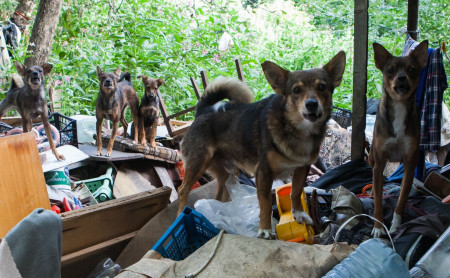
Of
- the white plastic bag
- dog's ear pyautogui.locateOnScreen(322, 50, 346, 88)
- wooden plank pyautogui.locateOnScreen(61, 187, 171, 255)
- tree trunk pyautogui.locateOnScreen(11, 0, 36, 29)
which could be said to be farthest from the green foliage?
dog's ear pyautogui.locateOnScreen(322, 50, 346, 88)

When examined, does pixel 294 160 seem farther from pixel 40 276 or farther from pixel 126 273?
pixel 40 276

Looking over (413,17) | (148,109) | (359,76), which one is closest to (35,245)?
(359,76)

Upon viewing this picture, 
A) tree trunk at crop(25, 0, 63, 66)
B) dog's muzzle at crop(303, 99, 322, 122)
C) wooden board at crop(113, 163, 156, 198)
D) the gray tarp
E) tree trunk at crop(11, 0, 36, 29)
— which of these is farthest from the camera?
tree trunk at crop(11, 0, 36, 29)

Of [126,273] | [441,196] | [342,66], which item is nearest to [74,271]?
[126,273]

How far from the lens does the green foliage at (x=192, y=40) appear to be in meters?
6.73

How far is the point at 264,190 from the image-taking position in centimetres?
281

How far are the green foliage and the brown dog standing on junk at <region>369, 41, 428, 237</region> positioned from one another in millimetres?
3936

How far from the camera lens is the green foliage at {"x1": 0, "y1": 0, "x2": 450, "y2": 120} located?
673 cm

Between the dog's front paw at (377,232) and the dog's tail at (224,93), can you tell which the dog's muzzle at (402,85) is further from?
the dog's tail at (224,93)

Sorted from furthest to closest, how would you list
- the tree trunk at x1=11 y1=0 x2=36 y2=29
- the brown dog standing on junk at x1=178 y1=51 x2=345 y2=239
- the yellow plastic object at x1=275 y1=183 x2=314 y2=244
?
the tree trunk at x1=11 y1=0 x2=36 y2=29 < the yellow plastic object at x1=275 y1=183 x2=314 y2=244 < the brown dog standing on junk at x1=178 y1=51 x2=345 y2=239

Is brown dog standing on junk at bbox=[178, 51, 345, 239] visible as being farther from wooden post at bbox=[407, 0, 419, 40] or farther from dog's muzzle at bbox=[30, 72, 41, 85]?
wooden post at bbox=[407, 0, 419, 40]

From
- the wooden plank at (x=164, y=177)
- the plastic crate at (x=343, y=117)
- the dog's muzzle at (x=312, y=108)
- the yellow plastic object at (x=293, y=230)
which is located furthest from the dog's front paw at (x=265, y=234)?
the plastic crate at (x=343, y=117)

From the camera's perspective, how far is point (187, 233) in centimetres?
273

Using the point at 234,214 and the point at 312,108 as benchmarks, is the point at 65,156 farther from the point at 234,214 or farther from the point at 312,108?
the point at 312,108
